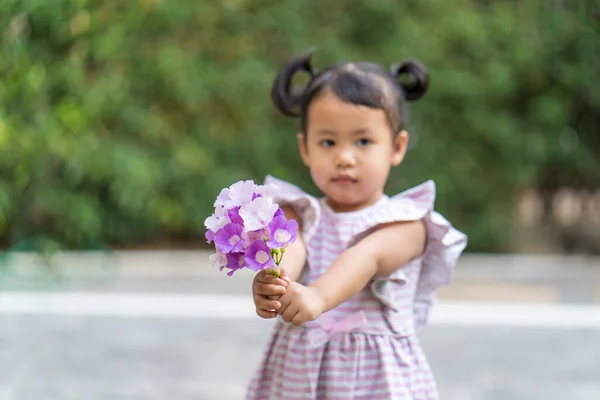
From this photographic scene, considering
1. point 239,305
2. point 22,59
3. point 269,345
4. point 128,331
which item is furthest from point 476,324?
point 269,345

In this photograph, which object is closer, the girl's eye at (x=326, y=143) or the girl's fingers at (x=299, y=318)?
the girl's fingers at (x=299, y=318)

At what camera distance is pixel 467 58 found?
7680mm

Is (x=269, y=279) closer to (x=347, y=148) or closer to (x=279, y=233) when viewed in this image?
(x=279, y=233)

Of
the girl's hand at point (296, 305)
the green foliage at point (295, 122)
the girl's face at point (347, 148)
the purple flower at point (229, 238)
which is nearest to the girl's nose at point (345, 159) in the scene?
the girl's face at point (347, 148)

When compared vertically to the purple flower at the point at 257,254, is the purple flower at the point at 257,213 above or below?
above

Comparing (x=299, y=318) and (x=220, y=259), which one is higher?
(x=220, y=259)

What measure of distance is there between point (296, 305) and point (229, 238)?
0.63ft

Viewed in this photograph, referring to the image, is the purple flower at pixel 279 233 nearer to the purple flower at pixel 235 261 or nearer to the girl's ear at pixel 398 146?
the purple flower at pixel 235 261

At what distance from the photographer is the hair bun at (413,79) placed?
1.97m

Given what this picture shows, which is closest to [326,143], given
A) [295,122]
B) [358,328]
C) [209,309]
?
[358,328]

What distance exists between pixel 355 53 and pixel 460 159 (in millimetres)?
1263

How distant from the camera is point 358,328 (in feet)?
5.89

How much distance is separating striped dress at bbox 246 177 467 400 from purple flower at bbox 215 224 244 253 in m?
0.30

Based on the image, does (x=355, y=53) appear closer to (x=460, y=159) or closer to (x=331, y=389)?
(x=460, y=159)
